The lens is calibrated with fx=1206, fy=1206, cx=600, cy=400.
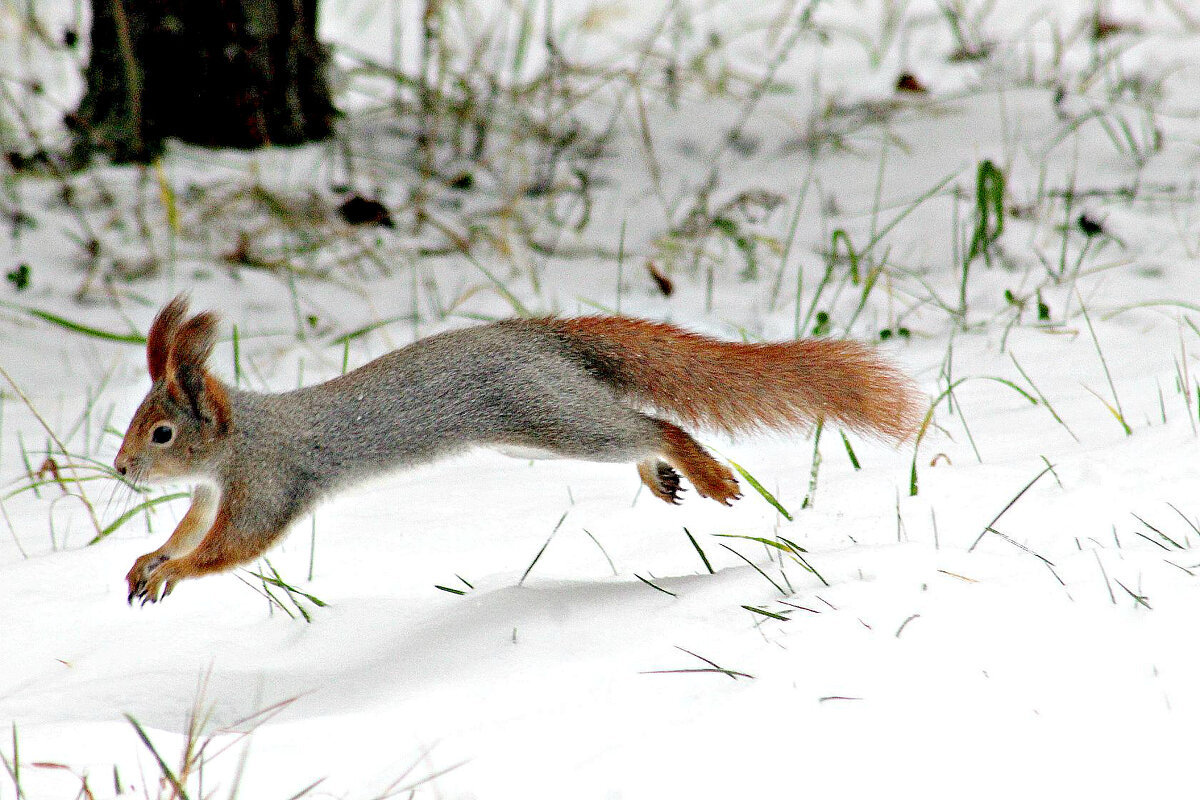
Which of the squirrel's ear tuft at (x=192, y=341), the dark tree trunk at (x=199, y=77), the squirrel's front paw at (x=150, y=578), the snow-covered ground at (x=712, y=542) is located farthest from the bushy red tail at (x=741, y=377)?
the dark tree trunk at (x=199, y=77)

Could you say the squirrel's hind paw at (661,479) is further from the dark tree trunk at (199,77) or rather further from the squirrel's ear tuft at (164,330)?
the dark tree trunk at (199,77)

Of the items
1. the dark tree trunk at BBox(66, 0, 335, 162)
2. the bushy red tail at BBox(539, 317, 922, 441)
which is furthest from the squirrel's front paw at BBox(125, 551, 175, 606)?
the dark tree trunk at BBox(66, 0, 335, 162)

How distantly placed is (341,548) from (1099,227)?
8.43ft

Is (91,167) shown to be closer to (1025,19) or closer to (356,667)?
(356,667)

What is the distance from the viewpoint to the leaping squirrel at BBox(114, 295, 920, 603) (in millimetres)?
1943

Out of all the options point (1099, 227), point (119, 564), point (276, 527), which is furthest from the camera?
point (1099, 227)

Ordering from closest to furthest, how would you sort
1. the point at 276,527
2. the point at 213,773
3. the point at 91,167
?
the point at 213,773
the point at 276,527
the point at 91,167

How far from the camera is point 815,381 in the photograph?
204 centimetres

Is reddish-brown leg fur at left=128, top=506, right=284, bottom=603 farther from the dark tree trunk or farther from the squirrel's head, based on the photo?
the dark tree trunk

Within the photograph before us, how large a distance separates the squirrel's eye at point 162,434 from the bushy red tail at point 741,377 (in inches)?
25.6

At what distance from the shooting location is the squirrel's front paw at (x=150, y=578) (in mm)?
1877

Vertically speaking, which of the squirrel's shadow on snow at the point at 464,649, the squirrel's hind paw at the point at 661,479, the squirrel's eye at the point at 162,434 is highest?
the squirrel's eye at the point at 162,434

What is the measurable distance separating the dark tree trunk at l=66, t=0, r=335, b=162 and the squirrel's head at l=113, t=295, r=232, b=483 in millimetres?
2340

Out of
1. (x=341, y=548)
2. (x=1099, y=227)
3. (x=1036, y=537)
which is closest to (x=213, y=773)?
(x=341, y=548)
